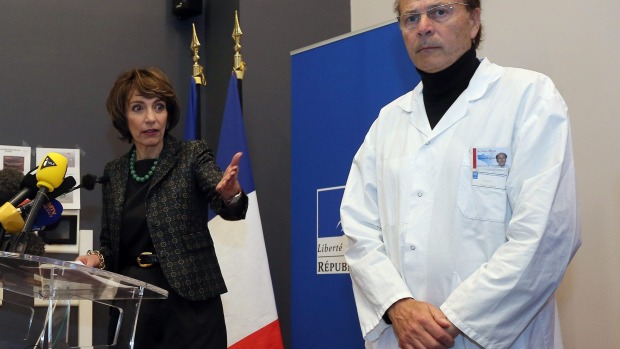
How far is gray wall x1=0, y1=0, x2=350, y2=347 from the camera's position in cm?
376

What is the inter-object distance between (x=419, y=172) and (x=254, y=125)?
219 cm

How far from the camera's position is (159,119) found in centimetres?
254

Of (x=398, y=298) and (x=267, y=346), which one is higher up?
(x=398, y=298)

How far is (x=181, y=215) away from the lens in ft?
7.75

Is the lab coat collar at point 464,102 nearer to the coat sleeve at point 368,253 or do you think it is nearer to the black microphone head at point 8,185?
the coat sleeve at point 368,253

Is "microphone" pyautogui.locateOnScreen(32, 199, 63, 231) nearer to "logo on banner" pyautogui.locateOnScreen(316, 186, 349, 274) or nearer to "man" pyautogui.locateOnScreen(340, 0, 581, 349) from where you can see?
"man" pyautogui.locateOnScreen(340, 0, 581, 349)

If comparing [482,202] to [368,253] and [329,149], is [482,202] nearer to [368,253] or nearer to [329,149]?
[368,253]

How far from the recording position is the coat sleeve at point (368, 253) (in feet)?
6.45

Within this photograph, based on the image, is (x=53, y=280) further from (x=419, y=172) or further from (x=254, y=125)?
(x=254, y=125)

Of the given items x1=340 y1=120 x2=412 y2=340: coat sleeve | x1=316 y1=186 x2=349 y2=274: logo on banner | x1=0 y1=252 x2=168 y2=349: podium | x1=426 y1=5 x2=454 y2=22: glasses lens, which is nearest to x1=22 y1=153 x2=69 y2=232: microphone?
x1=0 y1=252 x2=168 y2=349: podium

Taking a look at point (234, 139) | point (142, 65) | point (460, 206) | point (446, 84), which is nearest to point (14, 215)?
point (460, 206)

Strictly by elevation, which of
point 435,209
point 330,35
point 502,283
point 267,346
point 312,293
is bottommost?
point 267,346

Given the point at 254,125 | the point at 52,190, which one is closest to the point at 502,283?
the point at 52,190

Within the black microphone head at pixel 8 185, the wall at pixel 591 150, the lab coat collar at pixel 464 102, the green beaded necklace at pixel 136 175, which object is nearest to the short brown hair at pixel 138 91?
the green beaded necklace at pixel 136 175
